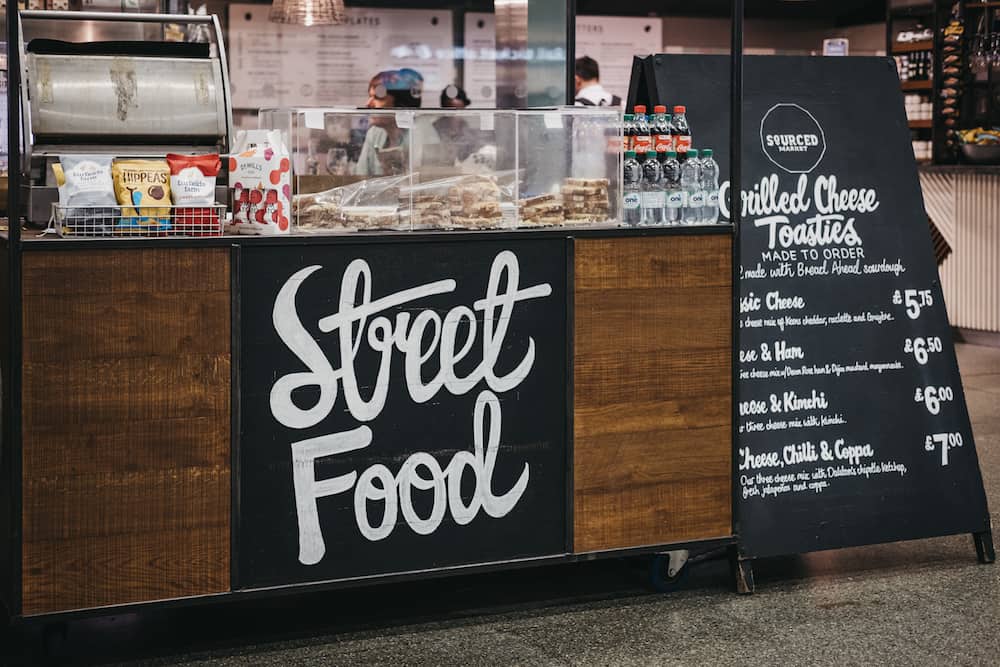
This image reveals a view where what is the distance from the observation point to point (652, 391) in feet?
12.4

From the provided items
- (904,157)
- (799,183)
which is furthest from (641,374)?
(904,157)

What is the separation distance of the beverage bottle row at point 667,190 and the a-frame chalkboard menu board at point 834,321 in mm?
109

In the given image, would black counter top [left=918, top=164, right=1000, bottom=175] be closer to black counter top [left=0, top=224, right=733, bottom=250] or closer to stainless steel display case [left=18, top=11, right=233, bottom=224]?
black counter top [left=0, top=224, right=733, bottom=250]

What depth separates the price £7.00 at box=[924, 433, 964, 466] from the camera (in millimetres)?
4188

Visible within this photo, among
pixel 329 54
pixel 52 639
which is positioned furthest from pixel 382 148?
pixel 329 54

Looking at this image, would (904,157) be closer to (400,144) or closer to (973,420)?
(400,144)

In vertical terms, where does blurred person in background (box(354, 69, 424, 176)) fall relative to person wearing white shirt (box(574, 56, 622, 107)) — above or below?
below

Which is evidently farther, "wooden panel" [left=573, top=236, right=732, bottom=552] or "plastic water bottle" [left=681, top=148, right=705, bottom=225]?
"plastic water bottle" [left=681, top=148, right=705, bottom=225]

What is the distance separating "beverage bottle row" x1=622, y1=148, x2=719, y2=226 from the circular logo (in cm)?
25

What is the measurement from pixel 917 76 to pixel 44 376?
10.5 metres

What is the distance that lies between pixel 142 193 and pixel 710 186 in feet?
5.49

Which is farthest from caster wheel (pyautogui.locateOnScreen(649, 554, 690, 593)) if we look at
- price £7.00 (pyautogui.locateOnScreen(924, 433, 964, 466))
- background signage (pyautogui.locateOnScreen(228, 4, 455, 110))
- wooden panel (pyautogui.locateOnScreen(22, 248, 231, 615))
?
background signage (pyautogui.locateOnScreen(228, 4, 455, 110))

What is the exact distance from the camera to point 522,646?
11.4ft

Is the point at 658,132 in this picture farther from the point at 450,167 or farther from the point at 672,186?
the point at 450,167
